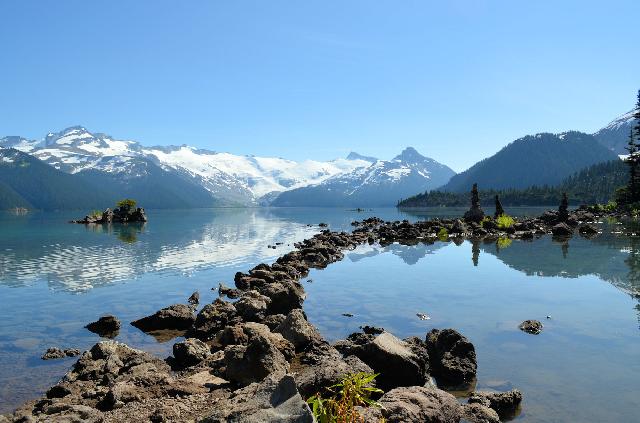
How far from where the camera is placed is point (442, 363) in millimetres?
17219

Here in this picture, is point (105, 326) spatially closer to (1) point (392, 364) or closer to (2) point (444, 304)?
(1) point (392, 364)

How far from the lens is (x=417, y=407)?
37.7 ft

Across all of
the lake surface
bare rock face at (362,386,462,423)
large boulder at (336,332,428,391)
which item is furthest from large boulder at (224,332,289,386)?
the lake surface

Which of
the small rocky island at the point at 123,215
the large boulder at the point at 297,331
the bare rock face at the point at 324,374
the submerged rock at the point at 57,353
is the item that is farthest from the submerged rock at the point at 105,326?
the small rocky island at the point at 123,215

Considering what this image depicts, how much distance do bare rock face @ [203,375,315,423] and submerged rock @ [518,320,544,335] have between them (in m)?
16.5

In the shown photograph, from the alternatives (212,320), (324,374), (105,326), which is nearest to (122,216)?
(105,326)

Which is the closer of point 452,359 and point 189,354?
point 452,359

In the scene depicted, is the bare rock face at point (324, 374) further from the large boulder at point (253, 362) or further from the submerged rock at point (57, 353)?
the submerged rock at point (57, 353)

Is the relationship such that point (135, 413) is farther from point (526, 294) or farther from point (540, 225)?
point (540, 225)

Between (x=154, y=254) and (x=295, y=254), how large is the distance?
20.6 meters

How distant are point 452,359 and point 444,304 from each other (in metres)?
11.6

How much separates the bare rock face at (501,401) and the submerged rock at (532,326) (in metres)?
8.36

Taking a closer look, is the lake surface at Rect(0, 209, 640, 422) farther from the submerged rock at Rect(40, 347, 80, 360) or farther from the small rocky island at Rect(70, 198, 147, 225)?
the small rocky island at Rect(70, 198, 147, 225)

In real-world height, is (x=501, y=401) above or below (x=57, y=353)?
above
